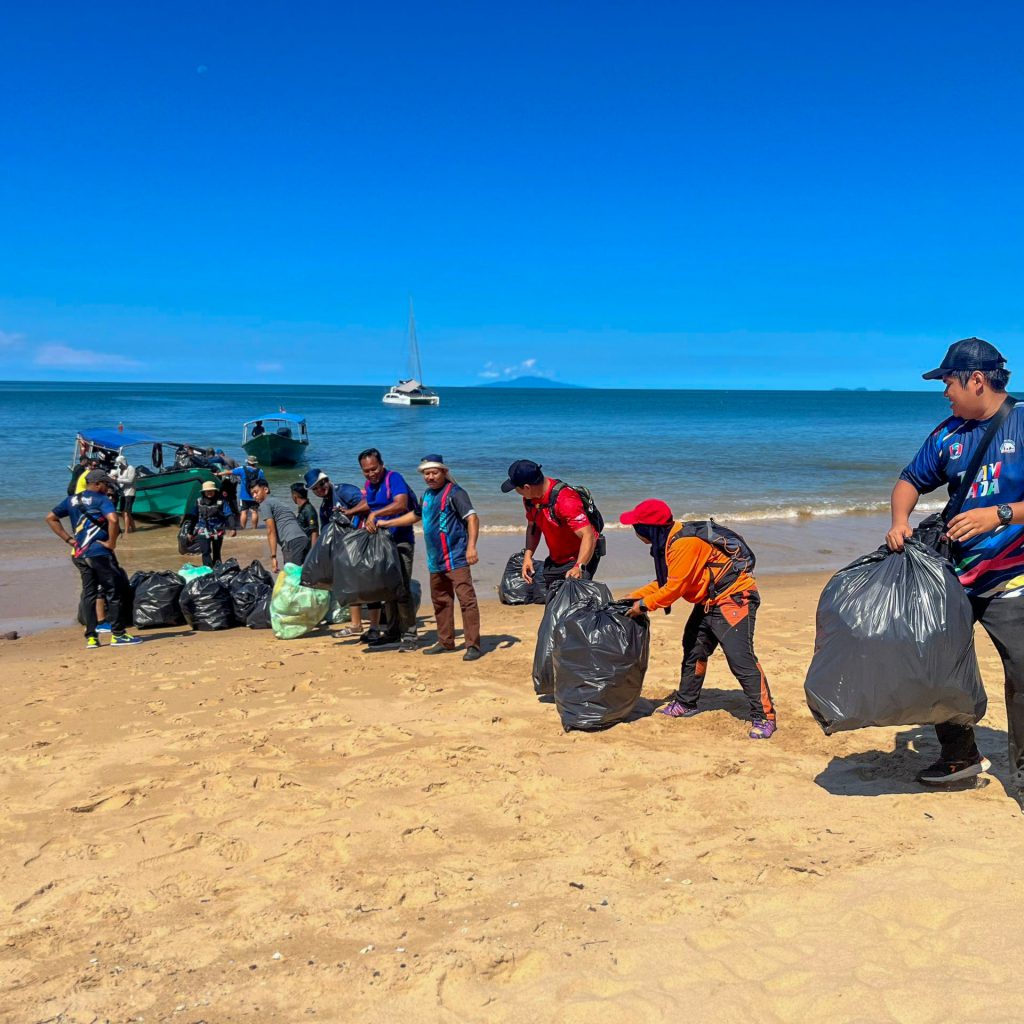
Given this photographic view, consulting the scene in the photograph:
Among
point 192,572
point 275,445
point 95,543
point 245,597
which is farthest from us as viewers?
point 275,445

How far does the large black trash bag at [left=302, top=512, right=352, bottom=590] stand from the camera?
647cm

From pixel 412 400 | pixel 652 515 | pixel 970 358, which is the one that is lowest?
pixel 652 515

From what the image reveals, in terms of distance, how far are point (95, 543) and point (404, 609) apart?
2.71m

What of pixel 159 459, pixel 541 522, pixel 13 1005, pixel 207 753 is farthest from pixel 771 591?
pixel 159 459

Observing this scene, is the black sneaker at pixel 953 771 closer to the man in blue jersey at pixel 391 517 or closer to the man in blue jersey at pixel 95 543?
the man in blue jersey at pixel 391 517

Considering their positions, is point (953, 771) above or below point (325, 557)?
below

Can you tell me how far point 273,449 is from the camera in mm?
27172

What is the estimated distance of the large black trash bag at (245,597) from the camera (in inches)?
306

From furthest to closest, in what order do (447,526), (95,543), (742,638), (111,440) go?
(111,440), (95,543), (447,526), (742,638)

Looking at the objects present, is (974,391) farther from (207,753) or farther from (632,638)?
(207,753)

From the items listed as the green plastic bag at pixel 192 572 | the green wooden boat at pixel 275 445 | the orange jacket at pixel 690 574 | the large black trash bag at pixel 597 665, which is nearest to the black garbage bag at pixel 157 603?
the green plastic bag at pixel 192 572

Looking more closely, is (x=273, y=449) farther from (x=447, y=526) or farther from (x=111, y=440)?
(x=447, y=526)

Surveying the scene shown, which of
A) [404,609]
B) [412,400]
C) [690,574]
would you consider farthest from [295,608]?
[412,400]

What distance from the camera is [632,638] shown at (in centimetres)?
454
